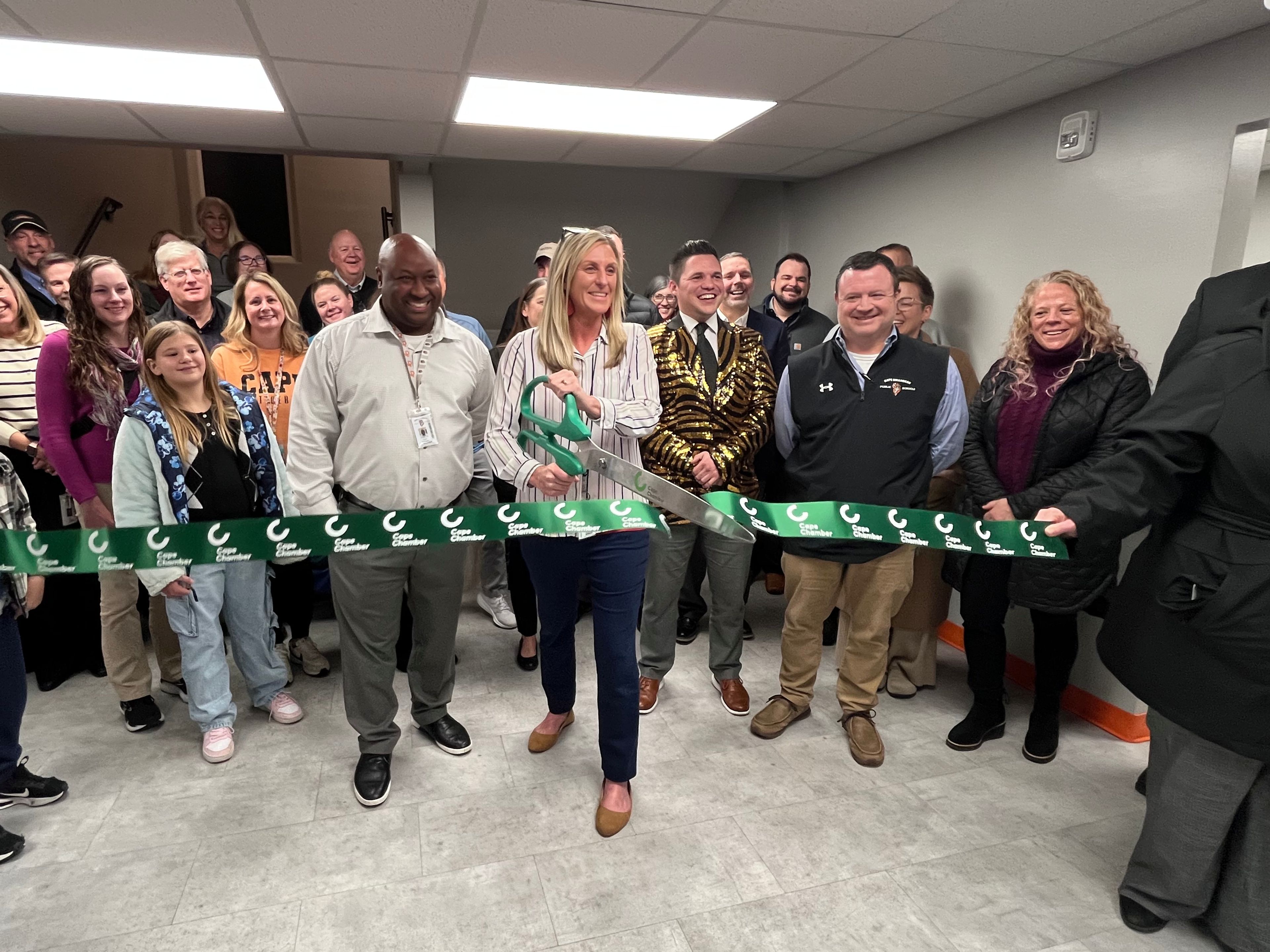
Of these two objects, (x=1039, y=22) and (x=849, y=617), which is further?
(x=849, y=617)

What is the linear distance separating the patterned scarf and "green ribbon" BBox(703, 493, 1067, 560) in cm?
229

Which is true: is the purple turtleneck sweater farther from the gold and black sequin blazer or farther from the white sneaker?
the white sneaker

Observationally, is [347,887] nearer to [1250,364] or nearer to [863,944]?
[863,944]

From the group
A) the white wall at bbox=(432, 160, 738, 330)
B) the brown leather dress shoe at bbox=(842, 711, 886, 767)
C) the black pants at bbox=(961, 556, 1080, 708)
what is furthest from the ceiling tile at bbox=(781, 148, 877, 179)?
the brown leather dress shoe at bbox=(842, 711, 886, 767)

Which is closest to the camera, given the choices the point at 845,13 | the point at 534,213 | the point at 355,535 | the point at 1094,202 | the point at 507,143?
the point at 355,535

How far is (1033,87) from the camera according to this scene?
3.24 m

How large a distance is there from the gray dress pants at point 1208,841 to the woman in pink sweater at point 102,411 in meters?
3.40

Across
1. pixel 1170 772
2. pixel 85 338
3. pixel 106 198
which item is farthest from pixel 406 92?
pixel 106 198

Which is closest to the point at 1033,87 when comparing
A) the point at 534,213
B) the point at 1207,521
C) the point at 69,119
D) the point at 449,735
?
the point at 1207,521

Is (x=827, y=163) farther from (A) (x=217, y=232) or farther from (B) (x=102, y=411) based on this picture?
(B) (x=102, y=411)

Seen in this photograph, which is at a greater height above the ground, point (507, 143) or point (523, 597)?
point (507, 143)

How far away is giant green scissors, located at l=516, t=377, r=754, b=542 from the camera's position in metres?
2.07

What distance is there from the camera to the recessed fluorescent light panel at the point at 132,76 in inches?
118

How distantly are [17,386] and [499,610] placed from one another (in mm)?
2289
